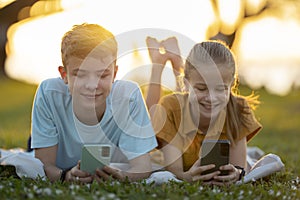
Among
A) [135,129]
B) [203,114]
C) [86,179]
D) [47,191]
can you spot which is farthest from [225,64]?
[47,191]

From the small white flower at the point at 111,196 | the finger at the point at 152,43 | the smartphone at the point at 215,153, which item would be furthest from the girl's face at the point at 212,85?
the small white flower at the point at 111,196

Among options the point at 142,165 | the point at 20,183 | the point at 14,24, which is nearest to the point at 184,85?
the point at 142,165

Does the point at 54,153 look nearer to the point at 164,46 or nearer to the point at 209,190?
the point at 209,190

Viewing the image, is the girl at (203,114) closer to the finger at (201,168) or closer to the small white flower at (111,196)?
the finger at (201,168)

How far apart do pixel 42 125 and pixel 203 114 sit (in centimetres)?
149

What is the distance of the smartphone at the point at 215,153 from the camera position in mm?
4711

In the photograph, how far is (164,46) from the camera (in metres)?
6.49

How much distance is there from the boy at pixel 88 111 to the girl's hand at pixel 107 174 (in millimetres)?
56

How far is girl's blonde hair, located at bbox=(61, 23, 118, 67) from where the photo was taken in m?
4.78

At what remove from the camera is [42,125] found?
505cm

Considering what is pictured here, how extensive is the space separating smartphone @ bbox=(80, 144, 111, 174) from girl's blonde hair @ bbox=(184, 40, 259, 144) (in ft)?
3.97

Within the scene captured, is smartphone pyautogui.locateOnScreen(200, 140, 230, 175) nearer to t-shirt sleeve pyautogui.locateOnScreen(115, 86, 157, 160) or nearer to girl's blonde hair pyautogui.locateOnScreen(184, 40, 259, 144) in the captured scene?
t-shirt sleeve pyautogui.locateOnScreen(115, 86, 157, 160)

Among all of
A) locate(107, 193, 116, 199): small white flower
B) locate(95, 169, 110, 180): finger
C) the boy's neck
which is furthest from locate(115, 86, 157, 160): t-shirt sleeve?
locate(107, 193, 116, 199): small white flower

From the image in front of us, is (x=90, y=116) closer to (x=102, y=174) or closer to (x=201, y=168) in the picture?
(x=102, y=174)
